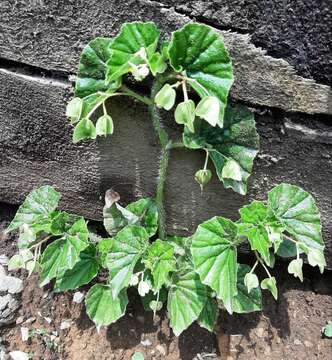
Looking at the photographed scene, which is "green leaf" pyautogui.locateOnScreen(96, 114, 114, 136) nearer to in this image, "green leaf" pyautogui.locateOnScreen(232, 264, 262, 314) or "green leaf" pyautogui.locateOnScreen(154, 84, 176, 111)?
"green leaf" pyautogui.locateOnScreen(154, 84, 176, 111)

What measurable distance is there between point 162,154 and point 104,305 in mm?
453

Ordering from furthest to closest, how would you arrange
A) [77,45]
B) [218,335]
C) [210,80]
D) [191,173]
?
[218,335] < [191,173] < [77,45] < [210,80]

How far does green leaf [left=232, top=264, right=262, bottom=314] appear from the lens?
145cm

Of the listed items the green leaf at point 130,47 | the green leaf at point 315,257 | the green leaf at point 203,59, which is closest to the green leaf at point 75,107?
the green leaf at point 130,47

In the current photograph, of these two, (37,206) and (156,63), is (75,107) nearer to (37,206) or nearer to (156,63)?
(156,63)

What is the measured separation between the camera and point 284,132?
1.28 metres

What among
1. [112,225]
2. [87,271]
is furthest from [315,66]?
[87,271]


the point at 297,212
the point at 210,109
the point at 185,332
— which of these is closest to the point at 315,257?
the point at 297,212

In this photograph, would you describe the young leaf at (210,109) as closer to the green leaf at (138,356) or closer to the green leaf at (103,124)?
the green leaf at (103,124)

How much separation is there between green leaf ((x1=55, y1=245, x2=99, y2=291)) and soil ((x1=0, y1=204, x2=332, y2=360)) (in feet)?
0.68

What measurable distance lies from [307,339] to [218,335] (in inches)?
10.5

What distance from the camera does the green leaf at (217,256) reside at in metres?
1.24

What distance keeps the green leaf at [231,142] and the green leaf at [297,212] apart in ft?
0.29

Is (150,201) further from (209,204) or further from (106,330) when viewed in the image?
(106,330)
